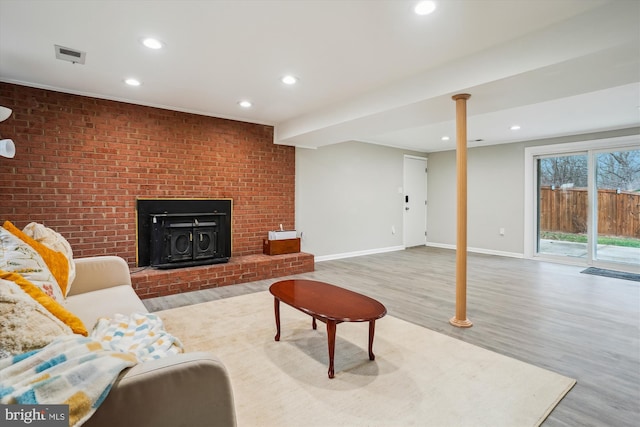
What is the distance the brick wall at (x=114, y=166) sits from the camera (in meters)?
3.32

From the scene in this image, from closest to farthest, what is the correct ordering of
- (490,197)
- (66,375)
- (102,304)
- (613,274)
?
(66,375) → (102,304) → (613,274) → (490,197)

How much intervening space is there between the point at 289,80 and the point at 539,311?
134 inches

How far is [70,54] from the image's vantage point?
2643 millimetres

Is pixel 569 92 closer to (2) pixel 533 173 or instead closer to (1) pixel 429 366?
(1) pixel 429 366

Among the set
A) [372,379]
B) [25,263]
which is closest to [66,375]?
[25,263]

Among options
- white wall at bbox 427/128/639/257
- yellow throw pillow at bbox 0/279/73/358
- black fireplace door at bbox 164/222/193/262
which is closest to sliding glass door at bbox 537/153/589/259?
white wall at bbox 427/128/639/257

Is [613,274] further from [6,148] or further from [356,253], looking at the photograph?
[6,148]

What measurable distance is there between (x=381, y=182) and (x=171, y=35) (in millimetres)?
5044

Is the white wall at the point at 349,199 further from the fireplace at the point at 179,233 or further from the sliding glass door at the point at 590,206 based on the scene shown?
the sliding glass door at the point at 590,206

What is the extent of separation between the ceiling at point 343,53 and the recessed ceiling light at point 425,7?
0.05 m

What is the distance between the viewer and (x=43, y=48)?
2553 mm

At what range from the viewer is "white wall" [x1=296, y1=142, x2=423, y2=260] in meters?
5.59

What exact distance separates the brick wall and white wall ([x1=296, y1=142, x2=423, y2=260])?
0.80 meters

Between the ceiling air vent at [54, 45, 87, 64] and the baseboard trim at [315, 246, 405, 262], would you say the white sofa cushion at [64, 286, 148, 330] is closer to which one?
the ceiling air vent at [54, 45, 87, 64]
